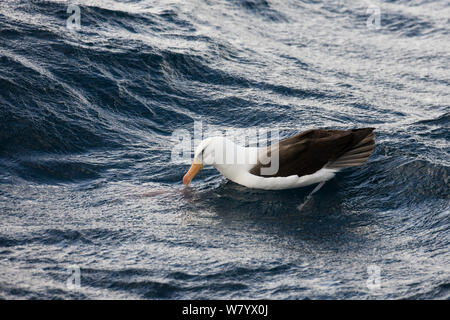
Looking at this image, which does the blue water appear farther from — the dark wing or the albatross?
the dark wing

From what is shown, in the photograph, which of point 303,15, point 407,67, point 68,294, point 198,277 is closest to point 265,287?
point 198,277

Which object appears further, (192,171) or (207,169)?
(207,169)

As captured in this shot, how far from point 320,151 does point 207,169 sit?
1726 mm

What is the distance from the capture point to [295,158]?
7160 mm

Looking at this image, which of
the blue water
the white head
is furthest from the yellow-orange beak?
the blue water

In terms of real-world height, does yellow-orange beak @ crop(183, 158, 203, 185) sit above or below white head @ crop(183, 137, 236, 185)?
below

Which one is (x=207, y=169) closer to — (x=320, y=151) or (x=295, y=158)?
(x=295, y=158)

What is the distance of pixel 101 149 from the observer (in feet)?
27.9

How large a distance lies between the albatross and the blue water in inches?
7.7

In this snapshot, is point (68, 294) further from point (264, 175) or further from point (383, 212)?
point (383, 212)

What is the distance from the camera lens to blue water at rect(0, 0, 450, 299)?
5578 millimetres

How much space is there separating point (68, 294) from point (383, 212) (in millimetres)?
3475

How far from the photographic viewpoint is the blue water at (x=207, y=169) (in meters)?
5.58

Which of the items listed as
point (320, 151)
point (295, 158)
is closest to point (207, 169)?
point (295, 158)
